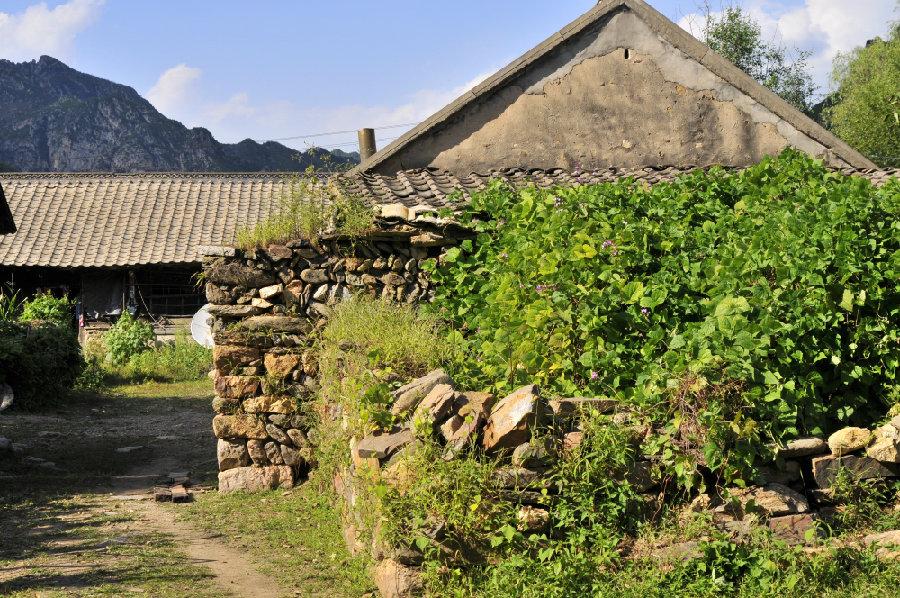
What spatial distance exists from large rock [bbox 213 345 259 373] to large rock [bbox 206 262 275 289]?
2.02 ft

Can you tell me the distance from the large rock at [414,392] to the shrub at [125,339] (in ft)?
43.9

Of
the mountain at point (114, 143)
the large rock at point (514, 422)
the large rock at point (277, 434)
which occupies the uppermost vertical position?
the mountain at point (114, 143)

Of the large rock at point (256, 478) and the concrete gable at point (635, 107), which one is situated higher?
the concrete gable at point (635, 107)

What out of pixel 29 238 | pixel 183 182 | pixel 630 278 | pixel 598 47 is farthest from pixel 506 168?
pixel 183 182

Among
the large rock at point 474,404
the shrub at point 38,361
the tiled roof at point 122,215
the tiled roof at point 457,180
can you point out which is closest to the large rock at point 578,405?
the large rock at point 474,404

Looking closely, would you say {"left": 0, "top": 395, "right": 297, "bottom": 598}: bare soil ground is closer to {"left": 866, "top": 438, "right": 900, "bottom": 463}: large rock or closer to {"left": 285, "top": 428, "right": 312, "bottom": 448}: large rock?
{"left": 285, "top": 428, "right": 312, "bottom": 448}: large rock

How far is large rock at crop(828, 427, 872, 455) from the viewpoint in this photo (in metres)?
4.86

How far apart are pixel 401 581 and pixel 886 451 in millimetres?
2990

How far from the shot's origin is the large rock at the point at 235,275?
7766 mm

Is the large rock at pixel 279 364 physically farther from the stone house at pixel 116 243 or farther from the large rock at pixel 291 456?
the stone house at pixel 116 243

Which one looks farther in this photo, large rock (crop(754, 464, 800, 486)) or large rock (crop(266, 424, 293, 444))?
large rock (crop(266, 424, 293, 444))

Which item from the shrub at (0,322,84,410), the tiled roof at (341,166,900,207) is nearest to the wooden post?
the tiled roof at (341,166,900,207)

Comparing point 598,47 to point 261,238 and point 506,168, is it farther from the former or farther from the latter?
point 261,238

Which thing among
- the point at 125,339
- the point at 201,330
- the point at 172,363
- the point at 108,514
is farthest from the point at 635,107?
the point at 125,339
